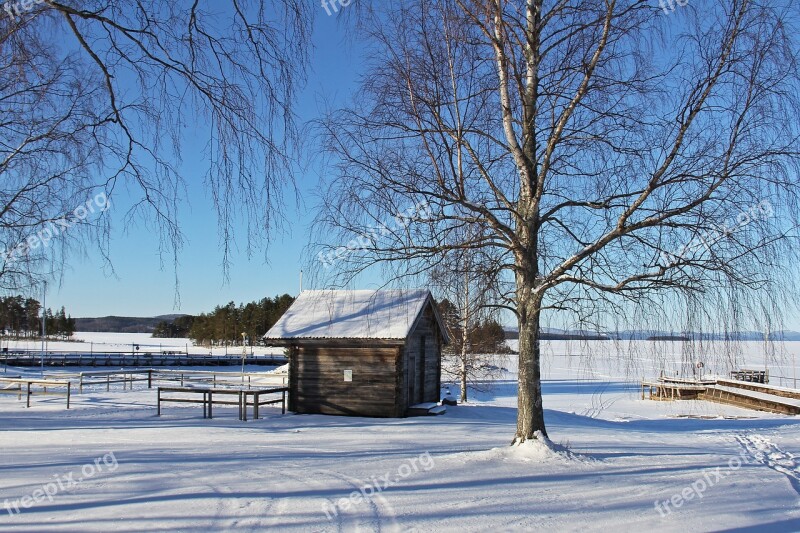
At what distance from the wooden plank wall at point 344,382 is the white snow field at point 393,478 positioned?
256 cm

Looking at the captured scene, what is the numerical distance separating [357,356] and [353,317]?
59.6 inches

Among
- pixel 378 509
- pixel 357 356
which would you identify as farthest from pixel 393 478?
pixel 357 356

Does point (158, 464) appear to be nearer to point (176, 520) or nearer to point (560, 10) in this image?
point (176, 520)

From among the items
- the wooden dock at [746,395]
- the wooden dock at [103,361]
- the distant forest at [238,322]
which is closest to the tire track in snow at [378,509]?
the wooden dock at [746,395]

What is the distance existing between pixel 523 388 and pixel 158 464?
6237mm

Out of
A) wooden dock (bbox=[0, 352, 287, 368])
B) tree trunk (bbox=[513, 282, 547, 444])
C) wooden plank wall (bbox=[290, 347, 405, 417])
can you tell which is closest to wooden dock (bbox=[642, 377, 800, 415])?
wooden plank wall (bbox=[290, 347, 405, 417])

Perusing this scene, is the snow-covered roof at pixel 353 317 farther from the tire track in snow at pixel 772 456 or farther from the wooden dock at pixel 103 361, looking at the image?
the wooden dock at pixel 103 361

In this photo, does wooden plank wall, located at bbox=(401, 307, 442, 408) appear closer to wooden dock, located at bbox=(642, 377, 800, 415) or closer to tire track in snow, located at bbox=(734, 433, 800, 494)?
tire track in snow, located at bbox=(734, 433, 800, 494)

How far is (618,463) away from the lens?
1128 cm

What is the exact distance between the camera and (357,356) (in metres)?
20.0

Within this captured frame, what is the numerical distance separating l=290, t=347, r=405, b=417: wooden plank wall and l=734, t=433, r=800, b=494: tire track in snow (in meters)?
9.70

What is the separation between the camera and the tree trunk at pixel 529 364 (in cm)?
1071

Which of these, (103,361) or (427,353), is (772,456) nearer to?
(427,353)

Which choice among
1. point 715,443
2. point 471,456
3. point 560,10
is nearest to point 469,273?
point 471,456
